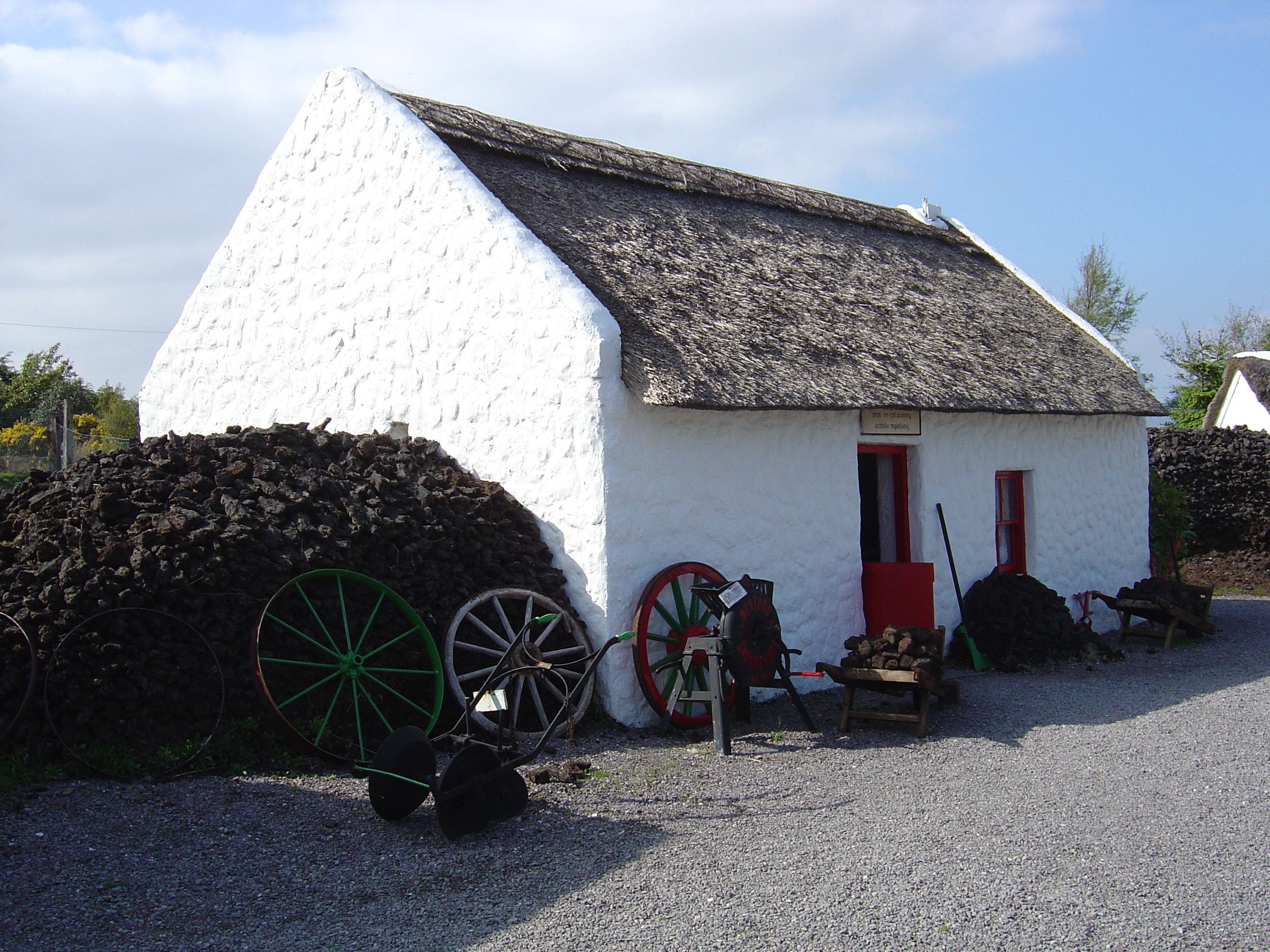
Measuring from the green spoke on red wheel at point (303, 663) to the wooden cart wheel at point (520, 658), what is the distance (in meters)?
0.71

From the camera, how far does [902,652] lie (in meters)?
6.86

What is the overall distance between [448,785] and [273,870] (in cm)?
80

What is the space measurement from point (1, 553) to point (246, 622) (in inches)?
61.7

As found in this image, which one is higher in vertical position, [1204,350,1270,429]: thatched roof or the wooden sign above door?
[1204,350,1270,429]: thatched roof

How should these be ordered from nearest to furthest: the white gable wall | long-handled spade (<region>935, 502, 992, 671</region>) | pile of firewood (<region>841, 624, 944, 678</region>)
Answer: pile of firewood (<region>841, 624, 944, 678</region>) < long-handled spade (<region>935, 502, 992, 671</region>) < the white gable wall

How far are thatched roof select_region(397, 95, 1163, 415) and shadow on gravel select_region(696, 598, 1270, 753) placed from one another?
2181 mm

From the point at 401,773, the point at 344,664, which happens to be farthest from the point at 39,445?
the point at 401,773

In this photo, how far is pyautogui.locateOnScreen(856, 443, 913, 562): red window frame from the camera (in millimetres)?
9227

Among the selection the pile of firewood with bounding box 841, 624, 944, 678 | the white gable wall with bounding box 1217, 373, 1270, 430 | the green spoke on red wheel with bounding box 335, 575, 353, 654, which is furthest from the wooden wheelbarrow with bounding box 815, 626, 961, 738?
the white gable wall with bounding box 1217, 373, 1270, 430

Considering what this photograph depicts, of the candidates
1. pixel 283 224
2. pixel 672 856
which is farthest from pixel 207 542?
pixel 283 224

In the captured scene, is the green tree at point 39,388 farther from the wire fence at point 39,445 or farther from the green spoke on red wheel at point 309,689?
the green spoke on red wheel at point 309,689

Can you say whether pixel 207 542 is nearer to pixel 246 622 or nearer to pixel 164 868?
pixel 246 622

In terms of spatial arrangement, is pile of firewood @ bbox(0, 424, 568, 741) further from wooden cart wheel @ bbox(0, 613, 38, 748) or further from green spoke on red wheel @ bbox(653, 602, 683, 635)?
green spoke on red wheel @ bbox(653, 602, 683, 635)

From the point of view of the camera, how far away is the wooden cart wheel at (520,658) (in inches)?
259
